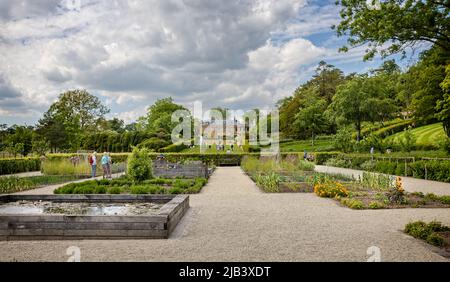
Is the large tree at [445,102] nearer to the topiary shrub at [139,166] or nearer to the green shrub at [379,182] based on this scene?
the green shrub at [379,182]

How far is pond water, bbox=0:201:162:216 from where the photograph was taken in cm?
951

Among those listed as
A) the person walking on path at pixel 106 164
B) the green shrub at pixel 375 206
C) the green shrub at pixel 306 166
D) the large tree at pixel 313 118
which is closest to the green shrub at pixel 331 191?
the green shrub at pixel 375 206

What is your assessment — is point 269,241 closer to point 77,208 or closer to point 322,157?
point 77,208

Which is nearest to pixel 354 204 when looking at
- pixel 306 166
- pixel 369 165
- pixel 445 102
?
pixel 306 166

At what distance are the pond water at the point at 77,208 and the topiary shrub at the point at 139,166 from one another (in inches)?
180

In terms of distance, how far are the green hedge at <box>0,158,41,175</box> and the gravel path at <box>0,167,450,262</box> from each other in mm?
22027

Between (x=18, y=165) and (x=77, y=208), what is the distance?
2204cm

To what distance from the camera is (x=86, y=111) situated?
209 ft

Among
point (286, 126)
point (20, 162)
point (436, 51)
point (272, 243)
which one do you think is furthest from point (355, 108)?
point (272, 243)

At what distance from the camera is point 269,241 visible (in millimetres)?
6922

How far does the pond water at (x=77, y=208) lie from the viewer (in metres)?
9.51

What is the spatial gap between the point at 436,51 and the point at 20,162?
29.1 meters

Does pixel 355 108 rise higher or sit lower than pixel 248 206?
higher
